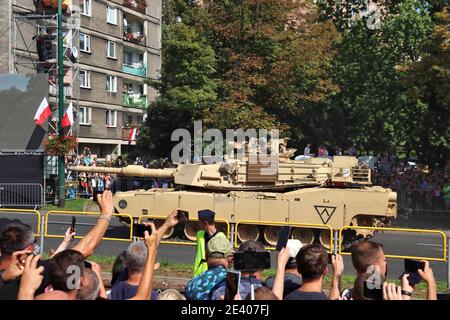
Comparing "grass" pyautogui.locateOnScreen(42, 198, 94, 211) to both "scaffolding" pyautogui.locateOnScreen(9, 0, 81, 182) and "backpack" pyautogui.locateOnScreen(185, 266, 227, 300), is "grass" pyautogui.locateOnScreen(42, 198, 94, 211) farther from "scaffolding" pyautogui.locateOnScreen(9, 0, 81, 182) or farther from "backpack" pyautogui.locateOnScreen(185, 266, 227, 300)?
"backpack" pyautogui.locateOnScreen(185, 266, 227, 300)

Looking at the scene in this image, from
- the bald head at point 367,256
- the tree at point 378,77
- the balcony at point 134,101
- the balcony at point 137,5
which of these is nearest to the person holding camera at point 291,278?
the bald head at point 367,256

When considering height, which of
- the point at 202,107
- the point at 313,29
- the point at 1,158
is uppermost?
the point at 313,29

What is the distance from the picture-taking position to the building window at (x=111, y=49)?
126 feet

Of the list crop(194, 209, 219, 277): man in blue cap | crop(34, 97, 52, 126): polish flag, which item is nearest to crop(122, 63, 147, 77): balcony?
crop(34, 97, 52, 126): polish flag

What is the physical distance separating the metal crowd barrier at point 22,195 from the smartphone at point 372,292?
20975 millimetres

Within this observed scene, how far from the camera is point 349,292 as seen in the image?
5270 mm

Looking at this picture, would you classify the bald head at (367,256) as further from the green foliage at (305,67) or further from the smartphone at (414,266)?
the green foliage at (305,67)

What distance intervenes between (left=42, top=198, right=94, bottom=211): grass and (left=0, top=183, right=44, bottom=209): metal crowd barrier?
0.43m

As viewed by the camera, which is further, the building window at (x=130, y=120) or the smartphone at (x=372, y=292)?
the building window at (x=130, y=120)

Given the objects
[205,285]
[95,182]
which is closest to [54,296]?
[205,285]
